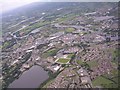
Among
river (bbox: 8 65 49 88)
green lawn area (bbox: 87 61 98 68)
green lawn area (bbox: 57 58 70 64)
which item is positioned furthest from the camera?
green lawn area (bbox: 57 58 70 64)

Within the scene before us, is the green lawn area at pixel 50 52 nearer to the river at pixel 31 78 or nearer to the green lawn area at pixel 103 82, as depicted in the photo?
the river at pixel 31 78

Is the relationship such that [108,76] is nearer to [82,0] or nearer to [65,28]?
[65,28]

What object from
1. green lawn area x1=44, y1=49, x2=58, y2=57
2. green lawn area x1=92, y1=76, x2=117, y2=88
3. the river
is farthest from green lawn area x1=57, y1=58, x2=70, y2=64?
green lawn area x1=92, y1=76, x2=117, y2=88

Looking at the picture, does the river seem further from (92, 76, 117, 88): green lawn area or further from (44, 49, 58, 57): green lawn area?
(92, 76, 117, 88): green lawn area

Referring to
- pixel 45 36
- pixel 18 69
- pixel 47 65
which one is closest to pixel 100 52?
pixel 47 65

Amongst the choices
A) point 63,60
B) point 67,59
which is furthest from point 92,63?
point 63,60
